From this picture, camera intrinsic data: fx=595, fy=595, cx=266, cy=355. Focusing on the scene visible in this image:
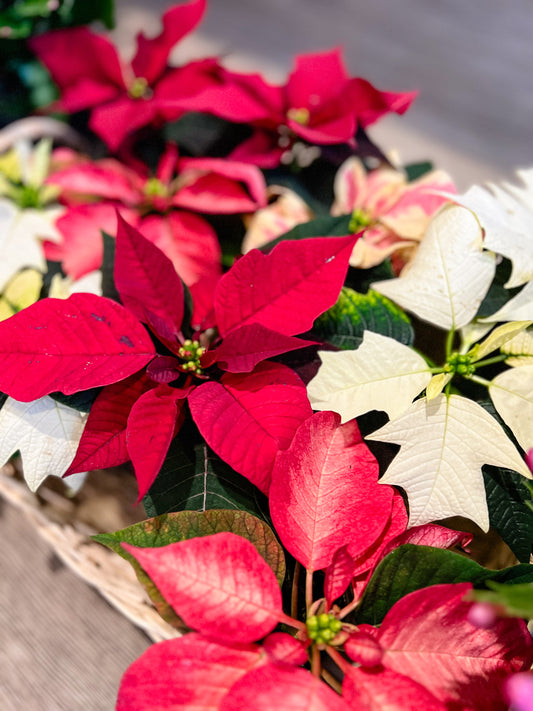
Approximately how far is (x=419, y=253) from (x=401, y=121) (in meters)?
0.66

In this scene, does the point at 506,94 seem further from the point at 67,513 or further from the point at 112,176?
the point at 67,513

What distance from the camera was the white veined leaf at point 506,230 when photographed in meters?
0.41

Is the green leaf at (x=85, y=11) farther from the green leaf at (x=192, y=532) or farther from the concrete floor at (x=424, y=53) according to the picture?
the green leaf at (x=192, y=532)

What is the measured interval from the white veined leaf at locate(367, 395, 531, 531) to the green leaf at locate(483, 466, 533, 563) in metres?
0.03

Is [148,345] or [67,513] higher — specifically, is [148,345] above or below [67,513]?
above

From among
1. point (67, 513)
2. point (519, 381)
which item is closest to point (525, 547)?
point (519, 381)

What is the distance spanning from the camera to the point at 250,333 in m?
0.38

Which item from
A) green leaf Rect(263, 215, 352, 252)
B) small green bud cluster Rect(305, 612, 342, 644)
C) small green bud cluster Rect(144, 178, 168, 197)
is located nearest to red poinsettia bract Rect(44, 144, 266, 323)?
small green bud cluster Rect(144, 178, 168, 197)

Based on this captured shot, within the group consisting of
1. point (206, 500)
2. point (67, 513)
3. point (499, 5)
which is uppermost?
point (499, 5)

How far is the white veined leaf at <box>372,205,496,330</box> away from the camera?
0.41m

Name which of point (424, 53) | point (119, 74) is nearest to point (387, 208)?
point (119, 74)

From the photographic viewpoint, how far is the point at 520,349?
400 millimetres

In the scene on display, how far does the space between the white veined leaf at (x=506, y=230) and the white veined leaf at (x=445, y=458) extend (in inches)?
4.2

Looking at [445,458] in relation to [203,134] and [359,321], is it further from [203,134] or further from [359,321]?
[203,134]
